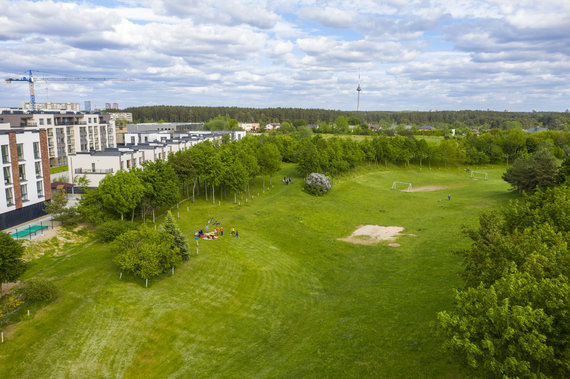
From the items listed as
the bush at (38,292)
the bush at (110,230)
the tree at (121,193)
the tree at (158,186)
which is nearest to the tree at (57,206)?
the tree at (121,193)

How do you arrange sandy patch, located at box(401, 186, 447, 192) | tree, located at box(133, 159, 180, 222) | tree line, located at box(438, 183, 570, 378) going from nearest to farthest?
tree line, located at box(438, 183, 570, 378) < tree, located at box(133, 159, 180, 222) < sandy patch, located at box(401, 186, 447, 192)

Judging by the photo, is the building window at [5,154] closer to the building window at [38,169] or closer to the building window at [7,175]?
the building window at [7,175]

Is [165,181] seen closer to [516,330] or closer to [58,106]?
[516,330]

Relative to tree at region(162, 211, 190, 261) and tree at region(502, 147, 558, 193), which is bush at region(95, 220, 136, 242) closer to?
tree at region(162, 211, 190, 261)

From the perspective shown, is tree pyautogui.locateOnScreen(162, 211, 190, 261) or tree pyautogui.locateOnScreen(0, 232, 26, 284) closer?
tree pyautogui.locateOnScreen(0, 232, 26, 284)

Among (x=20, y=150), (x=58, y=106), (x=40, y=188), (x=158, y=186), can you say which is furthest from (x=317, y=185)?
(x=58, y=106)

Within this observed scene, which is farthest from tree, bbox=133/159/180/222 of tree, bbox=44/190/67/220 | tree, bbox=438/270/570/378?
tree, bbox=438/270/570/378
